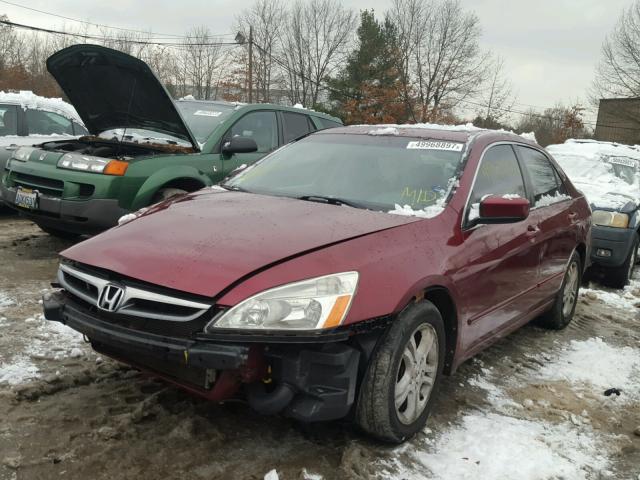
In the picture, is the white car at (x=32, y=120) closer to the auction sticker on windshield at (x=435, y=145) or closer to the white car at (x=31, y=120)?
the white car at (x=31, y=120)

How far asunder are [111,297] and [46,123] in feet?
22.4

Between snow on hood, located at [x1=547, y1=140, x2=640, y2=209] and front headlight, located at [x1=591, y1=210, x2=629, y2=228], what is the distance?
4.7 inches

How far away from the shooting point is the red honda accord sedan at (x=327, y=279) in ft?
7.58

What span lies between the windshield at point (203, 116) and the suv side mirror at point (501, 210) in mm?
3761

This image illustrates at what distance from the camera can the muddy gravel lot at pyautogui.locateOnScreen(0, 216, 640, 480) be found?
99.0 inches

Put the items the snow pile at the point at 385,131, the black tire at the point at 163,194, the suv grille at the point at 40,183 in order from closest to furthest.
→ the snow pile at the point at 385,131 < the suv grille at the point at 40,183 < the black tire at the point at 163,194

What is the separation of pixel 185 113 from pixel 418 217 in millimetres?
4540

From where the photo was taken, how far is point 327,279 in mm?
2395

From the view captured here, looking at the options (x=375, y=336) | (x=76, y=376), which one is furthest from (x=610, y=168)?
(x=76, y=376)

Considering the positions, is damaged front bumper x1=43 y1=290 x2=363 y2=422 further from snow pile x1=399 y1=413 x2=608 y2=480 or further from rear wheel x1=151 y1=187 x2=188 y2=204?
rear wheel x1=151 y1=187 x2=188 y2=204

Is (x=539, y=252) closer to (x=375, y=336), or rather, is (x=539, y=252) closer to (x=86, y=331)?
(x=375, y=336)

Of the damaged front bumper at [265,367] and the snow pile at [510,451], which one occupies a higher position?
the damaged front bumper at [265,367]

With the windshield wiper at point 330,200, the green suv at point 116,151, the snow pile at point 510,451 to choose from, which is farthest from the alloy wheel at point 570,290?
the green suv at point 116,151

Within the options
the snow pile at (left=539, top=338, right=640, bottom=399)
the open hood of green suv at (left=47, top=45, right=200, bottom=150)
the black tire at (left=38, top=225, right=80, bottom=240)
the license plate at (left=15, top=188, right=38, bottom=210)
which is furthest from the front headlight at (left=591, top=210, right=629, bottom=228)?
the license plate at (left=15, top=188, right=38, bottom=210)
